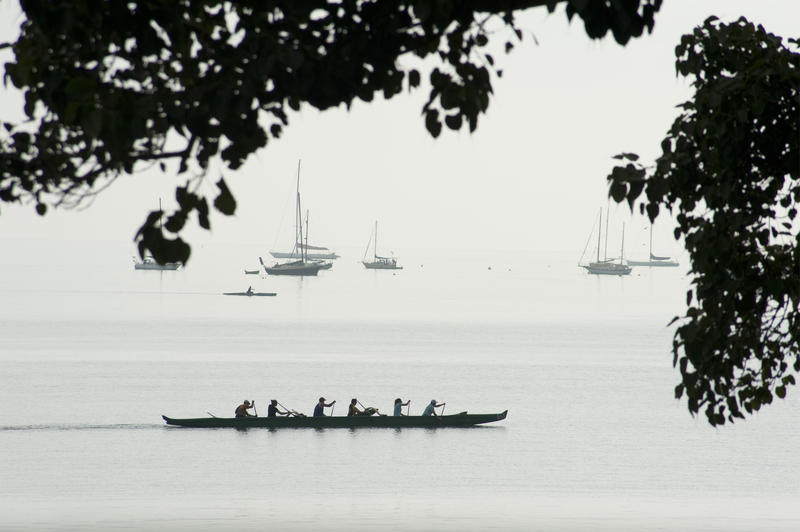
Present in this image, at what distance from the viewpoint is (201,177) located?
5.57m

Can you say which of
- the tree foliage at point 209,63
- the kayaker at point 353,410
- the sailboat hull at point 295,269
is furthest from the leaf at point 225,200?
the sailboat hull at point 295,269

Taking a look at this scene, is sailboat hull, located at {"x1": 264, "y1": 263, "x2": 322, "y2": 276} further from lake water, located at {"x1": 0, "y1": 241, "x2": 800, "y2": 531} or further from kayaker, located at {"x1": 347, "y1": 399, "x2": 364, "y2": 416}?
kayaker, located at {"x1": 347, "y1": 399, "x2": 364, "y2": 416}

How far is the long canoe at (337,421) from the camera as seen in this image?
41.4 meters

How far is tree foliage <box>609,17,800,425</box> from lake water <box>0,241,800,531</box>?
60.6 ft

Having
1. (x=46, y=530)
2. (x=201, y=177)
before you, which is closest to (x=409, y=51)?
(x=201, y=177)

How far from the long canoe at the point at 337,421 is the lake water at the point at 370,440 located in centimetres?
54

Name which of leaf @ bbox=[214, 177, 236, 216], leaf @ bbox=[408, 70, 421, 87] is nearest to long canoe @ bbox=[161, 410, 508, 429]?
leaf @ bbox=[408, 70, 421, 87]

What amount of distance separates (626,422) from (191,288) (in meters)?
117

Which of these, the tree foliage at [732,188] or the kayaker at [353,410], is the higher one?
the tree foliage at [732,188]

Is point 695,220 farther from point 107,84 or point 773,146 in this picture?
point 107,84

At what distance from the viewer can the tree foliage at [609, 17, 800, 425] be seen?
849 centimetres

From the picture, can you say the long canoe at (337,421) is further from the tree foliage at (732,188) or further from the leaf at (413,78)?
the leaf at (413,78)

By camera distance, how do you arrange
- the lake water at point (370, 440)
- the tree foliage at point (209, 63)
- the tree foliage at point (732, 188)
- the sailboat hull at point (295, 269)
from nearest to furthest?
the tree foliage at point (209, 63), the tree foliage at point (732, 188), the lake water at point (370, 440), the sailboat hull at point (295, 269)

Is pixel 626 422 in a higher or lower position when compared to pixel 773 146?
lower
